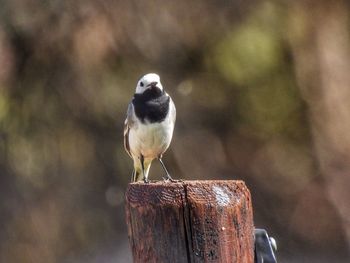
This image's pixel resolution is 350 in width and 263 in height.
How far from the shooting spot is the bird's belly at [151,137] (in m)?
5.48

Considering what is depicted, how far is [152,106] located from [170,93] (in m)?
6.28

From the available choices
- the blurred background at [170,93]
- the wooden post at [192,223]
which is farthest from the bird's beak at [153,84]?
the blurred background at [170,93]

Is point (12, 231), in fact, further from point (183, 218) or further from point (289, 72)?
point (183, 218)

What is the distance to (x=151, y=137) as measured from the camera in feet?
18.1

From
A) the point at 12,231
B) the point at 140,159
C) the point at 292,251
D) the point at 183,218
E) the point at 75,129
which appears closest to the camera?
the point at 183,218

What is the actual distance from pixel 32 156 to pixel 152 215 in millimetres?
9704

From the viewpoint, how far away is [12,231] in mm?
11578

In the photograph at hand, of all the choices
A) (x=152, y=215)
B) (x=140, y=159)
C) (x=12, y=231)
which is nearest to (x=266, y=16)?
(x=12, y=231)

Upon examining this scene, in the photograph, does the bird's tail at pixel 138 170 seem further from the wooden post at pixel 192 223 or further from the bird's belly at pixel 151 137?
the wooden post at pixel 192 223

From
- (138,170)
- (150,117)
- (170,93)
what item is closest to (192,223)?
(150,117)

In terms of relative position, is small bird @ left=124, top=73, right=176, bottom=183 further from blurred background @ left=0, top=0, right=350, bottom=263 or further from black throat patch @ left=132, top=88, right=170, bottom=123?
blurred background @ left=0, top=0, right=350, bottom=263

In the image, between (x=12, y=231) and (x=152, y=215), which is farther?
(x=12, y=231)

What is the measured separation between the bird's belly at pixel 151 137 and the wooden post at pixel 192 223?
8.04 feet

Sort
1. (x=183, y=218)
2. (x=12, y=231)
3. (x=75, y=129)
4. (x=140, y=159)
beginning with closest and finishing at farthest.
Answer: (x=183, y=218) → (x=140, y=159) → (x=12, y=231) → (x=75, y=129)
